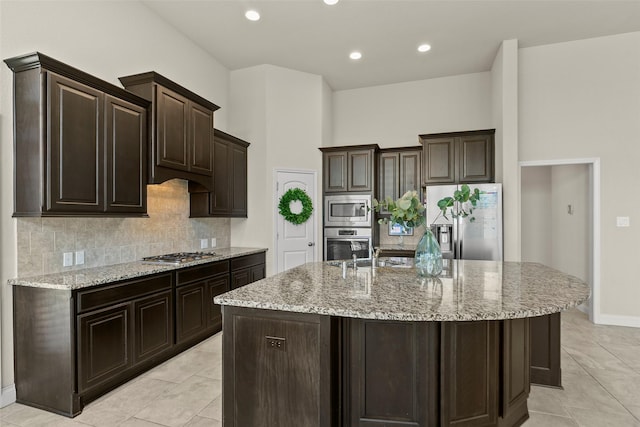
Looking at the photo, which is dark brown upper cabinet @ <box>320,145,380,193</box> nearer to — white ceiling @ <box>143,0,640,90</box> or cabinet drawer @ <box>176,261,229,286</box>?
white ceiling @ <box>143,0,640,90</box>

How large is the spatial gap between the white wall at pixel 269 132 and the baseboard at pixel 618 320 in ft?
12.3

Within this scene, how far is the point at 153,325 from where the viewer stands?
2898 mm

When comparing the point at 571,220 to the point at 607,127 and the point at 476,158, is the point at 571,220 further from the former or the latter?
the point at 476,158

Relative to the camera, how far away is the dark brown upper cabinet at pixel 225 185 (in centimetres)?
412

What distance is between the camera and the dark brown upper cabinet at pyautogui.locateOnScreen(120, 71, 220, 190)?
123 inches

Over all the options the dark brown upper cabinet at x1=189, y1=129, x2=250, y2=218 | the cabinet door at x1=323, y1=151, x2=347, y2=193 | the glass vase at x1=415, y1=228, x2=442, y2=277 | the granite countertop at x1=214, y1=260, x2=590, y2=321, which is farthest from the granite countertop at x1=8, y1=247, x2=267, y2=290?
the cabinet door at x1=323, y1=151, x2=347, y2=193

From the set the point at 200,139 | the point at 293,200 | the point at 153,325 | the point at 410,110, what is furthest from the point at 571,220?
the point at 153,325

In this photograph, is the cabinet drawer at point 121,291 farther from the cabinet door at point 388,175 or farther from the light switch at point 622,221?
the light switch at point 622,221

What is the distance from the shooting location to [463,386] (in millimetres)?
1735

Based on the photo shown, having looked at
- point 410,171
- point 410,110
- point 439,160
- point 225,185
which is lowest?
point 225,185

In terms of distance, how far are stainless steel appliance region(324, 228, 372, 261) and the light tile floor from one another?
2.35 metres

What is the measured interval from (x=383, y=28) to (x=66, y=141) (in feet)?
11.5

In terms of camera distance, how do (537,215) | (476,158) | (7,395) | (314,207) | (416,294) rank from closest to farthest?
(416,294) < (7,395) < (476,158) < (314,207) < (537,215)

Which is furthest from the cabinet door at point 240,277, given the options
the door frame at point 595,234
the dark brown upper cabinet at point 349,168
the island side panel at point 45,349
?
the door frame at point 595,234
